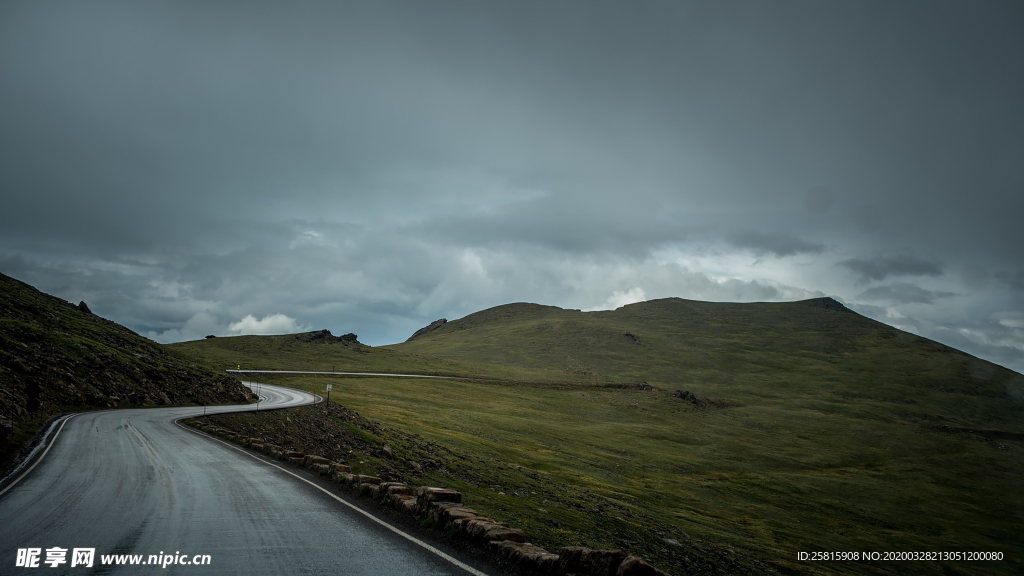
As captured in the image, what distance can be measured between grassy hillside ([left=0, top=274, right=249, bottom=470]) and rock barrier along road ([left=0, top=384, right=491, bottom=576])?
25.0ft

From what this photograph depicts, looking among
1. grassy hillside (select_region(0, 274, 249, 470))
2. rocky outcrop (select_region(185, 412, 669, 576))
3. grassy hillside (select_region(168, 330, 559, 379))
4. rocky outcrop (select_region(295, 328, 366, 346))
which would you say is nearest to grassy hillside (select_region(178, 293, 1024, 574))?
rocky outcrop (select_region(185, 412, 669, 576))

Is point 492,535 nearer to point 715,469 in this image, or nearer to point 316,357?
point 715,469

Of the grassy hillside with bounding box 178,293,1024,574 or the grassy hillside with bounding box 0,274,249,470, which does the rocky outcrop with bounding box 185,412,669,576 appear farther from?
the grassy hillside with bounding box 0,274,249,470

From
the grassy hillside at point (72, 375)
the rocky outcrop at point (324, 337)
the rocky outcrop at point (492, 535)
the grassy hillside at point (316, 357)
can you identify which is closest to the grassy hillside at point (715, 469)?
the rocky outcrop at point (492, 535)

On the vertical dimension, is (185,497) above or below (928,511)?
above

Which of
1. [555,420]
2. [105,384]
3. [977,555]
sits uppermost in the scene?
[105,384]

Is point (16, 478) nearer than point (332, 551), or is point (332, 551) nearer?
point (332, 551)

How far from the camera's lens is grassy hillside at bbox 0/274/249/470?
32969 mm

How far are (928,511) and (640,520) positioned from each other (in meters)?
49.2

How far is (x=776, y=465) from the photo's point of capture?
66.1 meters

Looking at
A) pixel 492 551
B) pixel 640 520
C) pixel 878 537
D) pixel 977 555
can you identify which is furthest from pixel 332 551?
pixel 977 555

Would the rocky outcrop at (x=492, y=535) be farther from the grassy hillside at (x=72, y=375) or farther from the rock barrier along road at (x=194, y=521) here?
the grassy hillside at (x=72, y=375)

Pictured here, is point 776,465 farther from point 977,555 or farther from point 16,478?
point 16,478

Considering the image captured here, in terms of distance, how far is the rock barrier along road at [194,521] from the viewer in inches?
399
